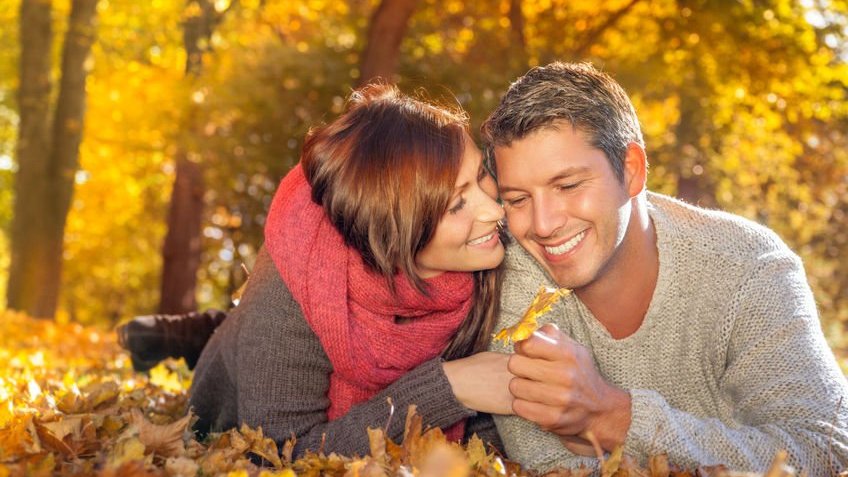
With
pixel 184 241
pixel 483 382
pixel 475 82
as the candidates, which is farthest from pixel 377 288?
pixel 184 241

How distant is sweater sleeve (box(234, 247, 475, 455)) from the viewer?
3.18 metres

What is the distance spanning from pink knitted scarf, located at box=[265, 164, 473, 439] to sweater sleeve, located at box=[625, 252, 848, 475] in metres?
0.87

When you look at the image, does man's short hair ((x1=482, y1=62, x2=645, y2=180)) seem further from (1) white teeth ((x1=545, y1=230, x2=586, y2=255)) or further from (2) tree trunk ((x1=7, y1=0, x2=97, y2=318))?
(2) tree trunk ((x1=7, y1=0, x2=97, y2=318))

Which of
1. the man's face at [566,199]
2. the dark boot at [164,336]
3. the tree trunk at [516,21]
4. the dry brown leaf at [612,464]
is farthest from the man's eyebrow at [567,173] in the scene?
the tree trunk at [516,21]

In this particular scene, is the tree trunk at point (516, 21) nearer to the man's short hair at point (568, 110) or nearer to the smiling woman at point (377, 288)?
the smiling woman at point (377, 288)

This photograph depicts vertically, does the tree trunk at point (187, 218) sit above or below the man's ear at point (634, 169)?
below

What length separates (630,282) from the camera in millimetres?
3412

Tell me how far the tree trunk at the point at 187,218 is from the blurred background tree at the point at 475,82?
0.04 meters

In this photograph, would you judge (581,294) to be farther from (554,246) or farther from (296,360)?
(296,360)

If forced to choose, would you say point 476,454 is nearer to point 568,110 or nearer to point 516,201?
point 516,201

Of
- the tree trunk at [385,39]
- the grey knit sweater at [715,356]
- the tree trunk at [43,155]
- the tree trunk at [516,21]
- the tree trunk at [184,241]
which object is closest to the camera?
the grey knit sweater at [715,356]

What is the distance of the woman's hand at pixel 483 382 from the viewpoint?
3104 mm

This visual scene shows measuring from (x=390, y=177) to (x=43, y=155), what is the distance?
438 inches

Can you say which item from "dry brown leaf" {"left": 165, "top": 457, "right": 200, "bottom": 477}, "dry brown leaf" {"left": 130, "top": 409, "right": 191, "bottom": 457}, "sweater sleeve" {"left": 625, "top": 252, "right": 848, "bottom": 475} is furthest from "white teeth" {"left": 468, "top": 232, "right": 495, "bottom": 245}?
"dry brown leaf" {"left": 165, "top": 457, "right": 200, "bottom": 477}
